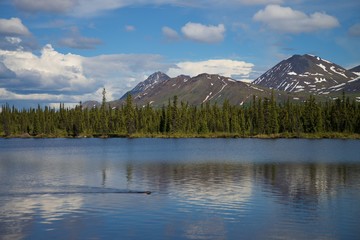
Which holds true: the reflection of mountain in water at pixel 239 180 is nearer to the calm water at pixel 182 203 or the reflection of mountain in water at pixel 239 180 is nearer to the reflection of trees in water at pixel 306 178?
the reflection of trees in water at pixel 306 178

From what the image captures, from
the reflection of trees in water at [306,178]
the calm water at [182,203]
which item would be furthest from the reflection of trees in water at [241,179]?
the calm water at [182,203]

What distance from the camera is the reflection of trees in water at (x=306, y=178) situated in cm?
4541

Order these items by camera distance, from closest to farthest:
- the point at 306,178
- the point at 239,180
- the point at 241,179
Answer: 1. the point at 239,180
2. the point at 241,179
3. the point at 306,178

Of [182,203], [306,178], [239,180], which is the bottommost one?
[182,203]

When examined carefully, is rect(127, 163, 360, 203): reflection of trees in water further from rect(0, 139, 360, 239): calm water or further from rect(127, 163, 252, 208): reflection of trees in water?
rect(0, 139, 360, 239): calm water

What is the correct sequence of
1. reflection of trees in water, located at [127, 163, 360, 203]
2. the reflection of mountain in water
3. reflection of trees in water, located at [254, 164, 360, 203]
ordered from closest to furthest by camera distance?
the reflection of mountain in water
reflection of trees in water, located at [127, 163, 360, 203]
reflection of trees in water, located at [254, 164, 360, 203]

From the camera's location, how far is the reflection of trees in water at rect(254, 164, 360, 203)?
149ft

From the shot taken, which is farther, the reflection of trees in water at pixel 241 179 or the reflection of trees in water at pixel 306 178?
the reflection of trees in water at pixel 306 178

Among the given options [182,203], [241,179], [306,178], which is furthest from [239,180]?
[182,203]

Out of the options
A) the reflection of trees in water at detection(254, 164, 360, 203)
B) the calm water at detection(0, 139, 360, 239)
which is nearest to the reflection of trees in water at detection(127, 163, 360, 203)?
the reflection of trees in water at detection(254, 164, 360, 203)

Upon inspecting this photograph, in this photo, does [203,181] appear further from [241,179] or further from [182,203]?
[182,203]

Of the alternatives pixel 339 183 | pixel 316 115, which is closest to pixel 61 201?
pixel 339 183

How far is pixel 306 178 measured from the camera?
189 ft

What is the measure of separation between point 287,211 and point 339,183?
1923cm
